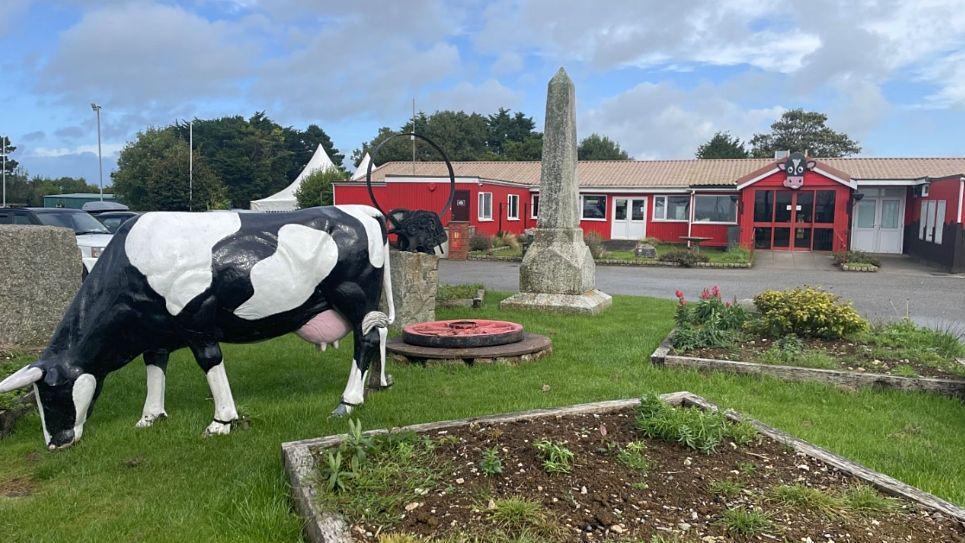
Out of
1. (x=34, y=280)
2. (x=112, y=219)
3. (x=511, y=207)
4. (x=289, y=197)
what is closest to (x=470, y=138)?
(x=289, y=197)

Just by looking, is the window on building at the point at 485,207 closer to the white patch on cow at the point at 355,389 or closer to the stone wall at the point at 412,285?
the stone wall at the point at 412,285

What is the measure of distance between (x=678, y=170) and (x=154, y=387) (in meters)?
30.3

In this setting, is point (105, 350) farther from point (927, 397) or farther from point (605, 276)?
point (605, 276)

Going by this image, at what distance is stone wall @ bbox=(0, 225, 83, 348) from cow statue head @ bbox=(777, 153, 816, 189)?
940 inches

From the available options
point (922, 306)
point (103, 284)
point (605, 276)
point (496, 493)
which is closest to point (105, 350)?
point (103, 284)

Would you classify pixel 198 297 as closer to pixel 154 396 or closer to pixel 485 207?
pixel 154 396

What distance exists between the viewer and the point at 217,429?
15.3 ft

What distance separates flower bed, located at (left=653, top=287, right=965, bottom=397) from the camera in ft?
20.2

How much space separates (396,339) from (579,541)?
189 inches

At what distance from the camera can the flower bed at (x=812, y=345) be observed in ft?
20.2

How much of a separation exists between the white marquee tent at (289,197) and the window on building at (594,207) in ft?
60.4

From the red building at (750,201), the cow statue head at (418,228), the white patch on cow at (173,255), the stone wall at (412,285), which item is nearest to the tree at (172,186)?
the red building at (750,201)

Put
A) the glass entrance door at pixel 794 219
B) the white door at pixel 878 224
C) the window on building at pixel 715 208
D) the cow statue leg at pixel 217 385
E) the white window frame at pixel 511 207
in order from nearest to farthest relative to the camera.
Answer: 1. the cow statue leg at pixel 217 385
2. the glass entrance door at pixel 794 219
3. the white door at pixel 878 224
4. the window on building at pixel 715 208
5. the white window frame at pixel 511 207

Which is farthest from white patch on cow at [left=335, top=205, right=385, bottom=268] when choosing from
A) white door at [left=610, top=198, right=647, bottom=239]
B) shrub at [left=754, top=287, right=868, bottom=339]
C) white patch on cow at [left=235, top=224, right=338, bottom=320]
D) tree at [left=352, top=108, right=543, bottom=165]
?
tree at [left=352, top=108, right=543, bottom=165]
